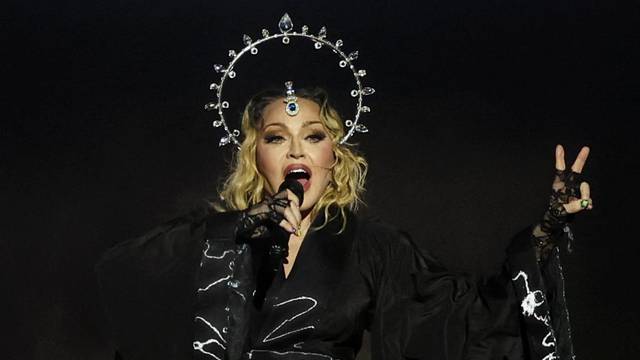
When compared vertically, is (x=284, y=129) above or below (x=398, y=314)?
above

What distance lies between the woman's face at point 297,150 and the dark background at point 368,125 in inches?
15.4

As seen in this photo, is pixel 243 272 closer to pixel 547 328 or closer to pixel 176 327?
pixel 176 327

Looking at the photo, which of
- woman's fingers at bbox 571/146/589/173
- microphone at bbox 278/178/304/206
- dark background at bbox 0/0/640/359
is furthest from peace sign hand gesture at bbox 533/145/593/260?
dark background at bbox 0/0/640/359

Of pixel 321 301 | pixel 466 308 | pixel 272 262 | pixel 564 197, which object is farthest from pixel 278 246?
pixel 564 197

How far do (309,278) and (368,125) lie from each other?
25.2 inches

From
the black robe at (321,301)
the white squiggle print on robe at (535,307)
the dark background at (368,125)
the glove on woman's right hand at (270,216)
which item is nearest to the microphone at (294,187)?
the glove on woman's right hand at (270,216)

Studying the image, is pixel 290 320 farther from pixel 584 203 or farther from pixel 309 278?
pixel 584 203

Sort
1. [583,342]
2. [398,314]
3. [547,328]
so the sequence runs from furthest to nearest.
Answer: [583,342] → [398,314] → [547,328]

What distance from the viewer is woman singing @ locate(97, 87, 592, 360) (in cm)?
219

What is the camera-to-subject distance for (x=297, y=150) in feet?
7.97

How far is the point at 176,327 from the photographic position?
225cm

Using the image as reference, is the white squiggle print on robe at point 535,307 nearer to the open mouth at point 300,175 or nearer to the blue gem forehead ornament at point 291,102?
the open mouth at point 300,175

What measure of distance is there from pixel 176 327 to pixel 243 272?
20cm

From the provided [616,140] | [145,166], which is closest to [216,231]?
[145,166]
